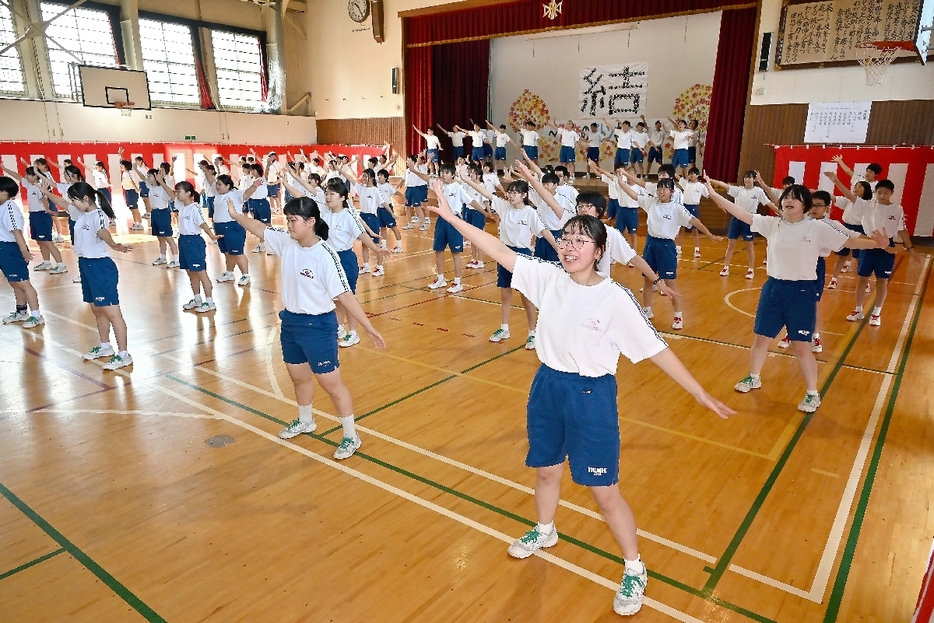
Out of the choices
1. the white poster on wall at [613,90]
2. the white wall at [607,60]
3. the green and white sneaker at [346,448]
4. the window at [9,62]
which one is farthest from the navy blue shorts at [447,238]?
the window at [9,62]

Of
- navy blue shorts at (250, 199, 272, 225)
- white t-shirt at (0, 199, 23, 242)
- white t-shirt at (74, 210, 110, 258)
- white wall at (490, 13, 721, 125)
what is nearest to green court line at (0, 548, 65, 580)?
white t-shirt at (74, 210, 110, 258)

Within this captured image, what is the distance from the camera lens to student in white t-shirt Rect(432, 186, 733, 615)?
277 cm

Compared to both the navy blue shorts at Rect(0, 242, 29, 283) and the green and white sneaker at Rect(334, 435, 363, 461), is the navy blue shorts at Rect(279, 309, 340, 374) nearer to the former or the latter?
the green and white sneaker at Rect(334, 435, 363, 461)

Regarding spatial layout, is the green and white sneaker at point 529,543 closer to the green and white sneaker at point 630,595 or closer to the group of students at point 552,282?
the group of students at point 552,282

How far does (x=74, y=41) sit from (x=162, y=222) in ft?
47.3

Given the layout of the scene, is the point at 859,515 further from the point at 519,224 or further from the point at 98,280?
the point at 98,280

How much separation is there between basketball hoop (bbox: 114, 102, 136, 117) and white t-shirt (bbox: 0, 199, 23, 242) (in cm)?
1547

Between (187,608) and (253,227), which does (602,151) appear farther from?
(187,608)

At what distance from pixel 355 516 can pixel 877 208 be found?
307 inches

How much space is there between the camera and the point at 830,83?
49.3 feet

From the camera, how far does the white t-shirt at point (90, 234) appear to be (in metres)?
6.15

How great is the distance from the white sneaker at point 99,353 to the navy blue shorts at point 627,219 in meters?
8.70

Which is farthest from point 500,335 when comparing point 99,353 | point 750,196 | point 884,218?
point 750,196

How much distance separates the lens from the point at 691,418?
17.5ft
